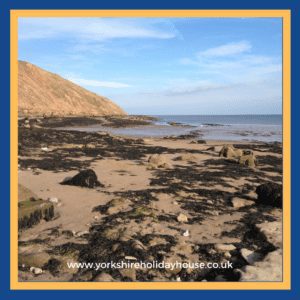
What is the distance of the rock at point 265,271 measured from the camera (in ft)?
14.1

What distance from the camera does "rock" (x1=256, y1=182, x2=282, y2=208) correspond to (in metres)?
8.20

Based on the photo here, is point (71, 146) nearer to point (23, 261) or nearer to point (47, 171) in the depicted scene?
point (47, 171)

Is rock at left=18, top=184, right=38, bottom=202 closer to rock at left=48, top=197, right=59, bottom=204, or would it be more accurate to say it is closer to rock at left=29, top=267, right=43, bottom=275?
rock at left=48, top=197, right=59, bottom=204

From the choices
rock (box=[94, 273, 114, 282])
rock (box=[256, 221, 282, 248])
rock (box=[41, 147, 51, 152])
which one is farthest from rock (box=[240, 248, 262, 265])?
rock (box=[41, 147, 51, 152])

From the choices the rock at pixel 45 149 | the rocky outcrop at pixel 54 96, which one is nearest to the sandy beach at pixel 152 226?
the rock at pixel 45 149

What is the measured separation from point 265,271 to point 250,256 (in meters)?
0.76

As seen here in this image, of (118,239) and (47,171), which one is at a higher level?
(47,171)

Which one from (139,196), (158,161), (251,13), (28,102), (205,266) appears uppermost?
(28,102)

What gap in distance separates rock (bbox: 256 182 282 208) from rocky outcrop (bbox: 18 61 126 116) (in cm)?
6653

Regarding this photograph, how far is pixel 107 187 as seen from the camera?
9.78 m

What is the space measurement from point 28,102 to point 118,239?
74972 mm

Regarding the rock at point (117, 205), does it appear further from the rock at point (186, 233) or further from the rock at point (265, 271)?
the rock at point (265, 271)

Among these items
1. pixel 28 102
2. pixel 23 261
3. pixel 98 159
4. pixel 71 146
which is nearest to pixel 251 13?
pixel 23 261

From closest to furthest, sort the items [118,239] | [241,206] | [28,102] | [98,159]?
[118,239] < [241,206] < [98,159] < [28,102]
